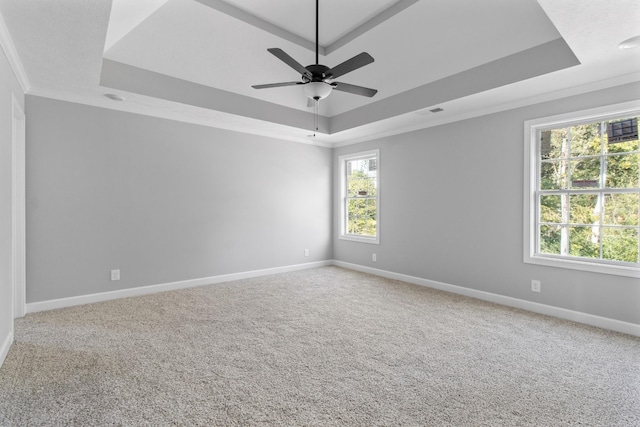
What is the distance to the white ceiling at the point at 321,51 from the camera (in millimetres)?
2396

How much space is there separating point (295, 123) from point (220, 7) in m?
2.05

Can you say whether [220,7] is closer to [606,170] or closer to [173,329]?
[173,329]

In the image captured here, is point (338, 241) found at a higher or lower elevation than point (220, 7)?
lower

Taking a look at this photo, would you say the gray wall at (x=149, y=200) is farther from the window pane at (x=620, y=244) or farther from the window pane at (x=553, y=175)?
the window pane at (x=620, y=244)

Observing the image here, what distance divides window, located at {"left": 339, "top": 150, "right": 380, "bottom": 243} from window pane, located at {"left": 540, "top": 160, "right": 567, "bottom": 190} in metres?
2.45

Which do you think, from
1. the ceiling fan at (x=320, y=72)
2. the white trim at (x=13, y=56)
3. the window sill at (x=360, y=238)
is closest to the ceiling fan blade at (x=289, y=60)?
the ceiling fan at (x=320, y=72)

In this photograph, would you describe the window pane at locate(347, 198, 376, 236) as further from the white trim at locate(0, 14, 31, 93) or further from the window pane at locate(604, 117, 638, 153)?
the white trim at locate(0, 14, 31, 93)

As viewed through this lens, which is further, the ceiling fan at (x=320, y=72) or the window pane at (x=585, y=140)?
the window pane at (x=585, y=140)

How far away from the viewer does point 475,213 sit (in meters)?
4.28

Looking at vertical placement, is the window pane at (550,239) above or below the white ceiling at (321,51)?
below

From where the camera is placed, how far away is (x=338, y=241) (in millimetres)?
6379

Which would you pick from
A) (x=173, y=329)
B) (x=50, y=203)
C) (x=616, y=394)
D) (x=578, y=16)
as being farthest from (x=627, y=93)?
(x=50, y=203)

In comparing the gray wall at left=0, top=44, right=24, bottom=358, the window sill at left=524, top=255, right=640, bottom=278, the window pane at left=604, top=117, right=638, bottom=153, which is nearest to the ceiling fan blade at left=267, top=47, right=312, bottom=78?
the gray wall at left=0, top=44, right=24, bottom=358

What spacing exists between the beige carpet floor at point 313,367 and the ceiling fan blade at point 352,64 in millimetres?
2310
